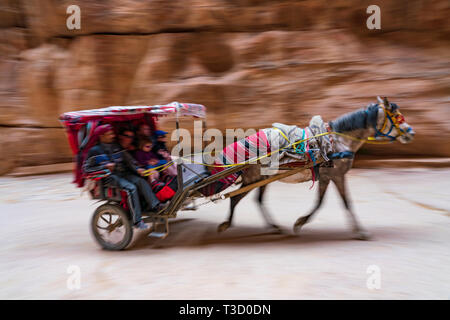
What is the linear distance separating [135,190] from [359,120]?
2.62m

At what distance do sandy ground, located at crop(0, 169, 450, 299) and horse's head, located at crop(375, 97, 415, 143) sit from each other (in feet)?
3.79

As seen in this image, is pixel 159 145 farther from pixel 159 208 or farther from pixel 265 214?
pixel 265 214

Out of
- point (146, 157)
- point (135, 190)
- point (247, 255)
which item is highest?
point (146, 157)

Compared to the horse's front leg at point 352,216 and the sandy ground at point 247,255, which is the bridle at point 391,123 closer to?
the horse's front leg at point 352,216

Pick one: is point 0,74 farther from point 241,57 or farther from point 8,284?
point 8,284

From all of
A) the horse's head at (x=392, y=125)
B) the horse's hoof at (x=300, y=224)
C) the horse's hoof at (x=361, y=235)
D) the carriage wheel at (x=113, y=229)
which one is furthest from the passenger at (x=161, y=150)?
the horse's head at (x=392, y=125)

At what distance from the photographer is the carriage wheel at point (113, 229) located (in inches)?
150

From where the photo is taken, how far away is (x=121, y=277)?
3.09 m

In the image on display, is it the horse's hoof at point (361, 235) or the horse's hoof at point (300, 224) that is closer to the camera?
the horse's hoof at point (361, 235)

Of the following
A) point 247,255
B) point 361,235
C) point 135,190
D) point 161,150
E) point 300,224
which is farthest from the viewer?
point 161,150

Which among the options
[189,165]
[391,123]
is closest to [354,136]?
[391,123]

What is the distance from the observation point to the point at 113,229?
12.8ft

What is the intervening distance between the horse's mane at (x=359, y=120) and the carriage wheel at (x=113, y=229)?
8.53 feet

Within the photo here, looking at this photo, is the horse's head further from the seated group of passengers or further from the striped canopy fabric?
the seated group of passengers
